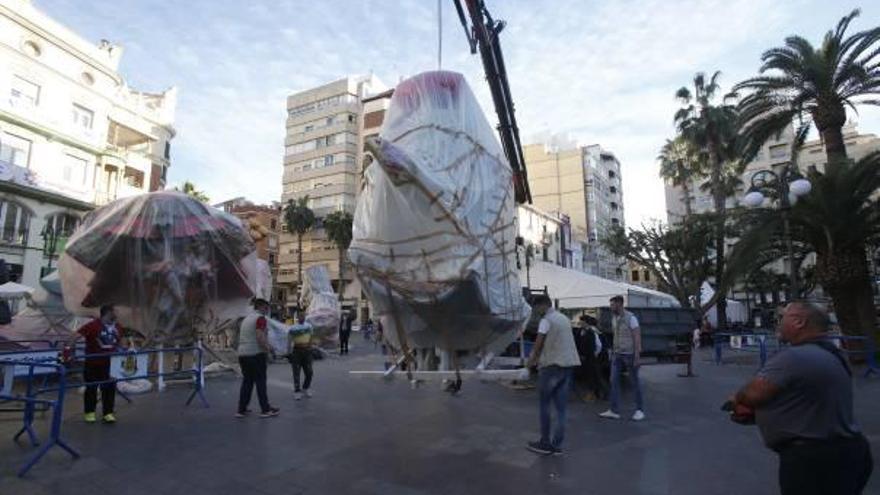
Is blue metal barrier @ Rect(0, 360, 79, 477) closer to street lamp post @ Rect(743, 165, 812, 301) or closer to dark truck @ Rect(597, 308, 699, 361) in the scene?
Answer: dark truck @ Rect(597, 308, 699, 361)

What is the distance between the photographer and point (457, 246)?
498 centimetres

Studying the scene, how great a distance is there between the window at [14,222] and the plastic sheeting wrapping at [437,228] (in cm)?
3128

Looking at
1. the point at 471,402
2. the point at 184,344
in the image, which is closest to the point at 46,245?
the point at 184,344

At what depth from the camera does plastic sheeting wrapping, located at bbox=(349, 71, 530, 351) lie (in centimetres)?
487

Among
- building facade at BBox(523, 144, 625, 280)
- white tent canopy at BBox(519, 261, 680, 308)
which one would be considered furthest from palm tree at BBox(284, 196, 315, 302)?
white tent canopy at BBox(519, 261, 680, 308)

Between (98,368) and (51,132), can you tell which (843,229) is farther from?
(51,132)

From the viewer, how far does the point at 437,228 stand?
16.1 feet

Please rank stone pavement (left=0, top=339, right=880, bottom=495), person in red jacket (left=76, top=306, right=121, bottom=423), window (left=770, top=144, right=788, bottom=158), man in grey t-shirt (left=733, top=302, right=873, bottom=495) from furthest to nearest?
window (left=770, top=144, right=788, bottom=158) → person in red jacket (left=76, top=306, right=121, bottom=423) → stone pavement (left=0, top=339, right=880, bottom=495) → man in grey t-shirt (left=733, top=302, right=873, bottom=495)

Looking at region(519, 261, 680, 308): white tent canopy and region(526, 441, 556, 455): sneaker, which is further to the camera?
region(519, 261, 680, 308): white tent canopy

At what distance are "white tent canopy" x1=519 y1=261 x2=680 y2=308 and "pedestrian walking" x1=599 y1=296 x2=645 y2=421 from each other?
832 cm

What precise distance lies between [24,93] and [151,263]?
26.5 metres

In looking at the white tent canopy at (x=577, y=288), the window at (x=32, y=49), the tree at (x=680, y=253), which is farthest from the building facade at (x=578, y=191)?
the window at (x=32, y=49)

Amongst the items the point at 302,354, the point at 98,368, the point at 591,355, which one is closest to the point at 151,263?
the point at 98,368

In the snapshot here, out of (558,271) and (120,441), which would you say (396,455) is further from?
(558,271)
